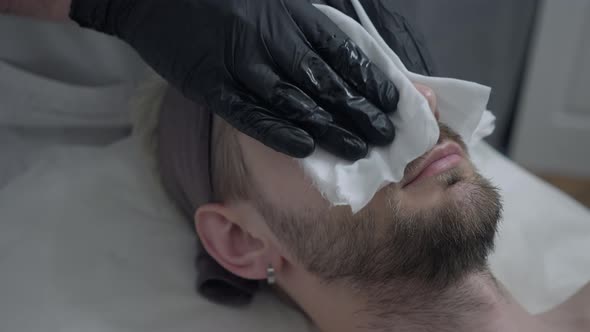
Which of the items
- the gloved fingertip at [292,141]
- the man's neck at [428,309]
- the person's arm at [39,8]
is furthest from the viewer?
the person's arm at [39,8]

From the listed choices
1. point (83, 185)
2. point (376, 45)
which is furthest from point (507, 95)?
point (83, 185)

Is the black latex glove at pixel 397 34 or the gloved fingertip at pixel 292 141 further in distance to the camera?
the black latex glove at pixel 397 34

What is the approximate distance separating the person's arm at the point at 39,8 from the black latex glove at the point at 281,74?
284 mm

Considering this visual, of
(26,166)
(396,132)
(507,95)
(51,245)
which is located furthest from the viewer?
(507,95)

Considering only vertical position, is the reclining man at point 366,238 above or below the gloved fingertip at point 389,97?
below

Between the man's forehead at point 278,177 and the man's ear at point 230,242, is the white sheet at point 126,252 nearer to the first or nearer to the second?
the man's ear at point 230,242

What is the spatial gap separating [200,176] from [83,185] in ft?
0.89

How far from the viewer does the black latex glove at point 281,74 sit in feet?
2.49

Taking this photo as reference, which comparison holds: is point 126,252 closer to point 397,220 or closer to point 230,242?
point 230,242

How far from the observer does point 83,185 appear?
1.13 metres

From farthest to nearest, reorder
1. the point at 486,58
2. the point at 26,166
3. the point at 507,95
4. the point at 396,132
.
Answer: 1. the point at 507,95
2. the point at 486,58
3. the point at 26,166
4. the point at 396,132

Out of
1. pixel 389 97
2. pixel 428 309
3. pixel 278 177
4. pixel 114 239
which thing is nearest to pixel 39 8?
pixel 114 239

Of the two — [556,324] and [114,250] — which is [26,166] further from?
[556,324]

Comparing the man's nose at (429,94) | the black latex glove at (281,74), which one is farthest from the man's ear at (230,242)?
the man's nose at (429,94)
